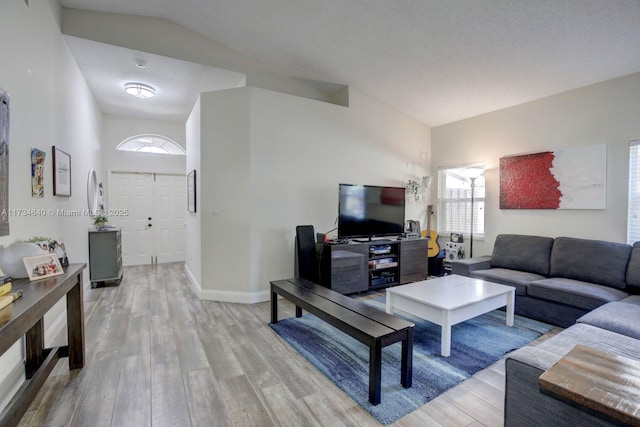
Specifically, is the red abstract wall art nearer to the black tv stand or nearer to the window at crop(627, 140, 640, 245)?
the window at crop(627, 140, 640, 245)

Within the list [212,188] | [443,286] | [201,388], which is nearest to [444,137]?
[443,286]

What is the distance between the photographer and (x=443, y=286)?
3059mm

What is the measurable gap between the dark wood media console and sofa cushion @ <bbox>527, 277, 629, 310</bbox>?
66.0 inches

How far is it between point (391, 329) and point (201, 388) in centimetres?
133

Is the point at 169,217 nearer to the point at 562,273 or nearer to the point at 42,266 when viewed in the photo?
the point at 42,266

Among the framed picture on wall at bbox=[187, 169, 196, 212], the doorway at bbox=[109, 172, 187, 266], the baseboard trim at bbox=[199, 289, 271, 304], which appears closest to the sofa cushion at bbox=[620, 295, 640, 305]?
the baseboard trim at bbox=[199, 289, 271, 304]

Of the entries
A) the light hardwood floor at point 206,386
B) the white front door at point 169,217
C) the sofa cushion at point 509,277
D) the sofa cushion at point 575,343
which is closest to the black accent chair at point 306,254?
the light hardwood floor at point 206,386

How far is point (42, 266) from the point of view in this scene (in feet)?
6.57

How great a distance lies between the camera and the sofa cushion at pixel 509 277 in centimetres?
327

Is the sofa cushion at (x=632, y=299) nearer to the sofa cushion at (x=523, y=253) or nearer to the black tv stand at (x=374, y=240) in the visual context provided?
the sofa cushion at (x=523, y=253)

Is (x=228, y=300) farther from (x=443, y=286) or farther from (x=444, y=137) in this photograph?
(x=444, y=137)

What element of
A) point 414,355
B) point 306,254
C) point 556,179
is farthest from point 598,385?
point 556,179

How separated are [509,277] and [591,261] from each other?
797 mm

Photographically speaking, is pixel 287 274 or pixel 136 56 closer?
pixel 136 56
